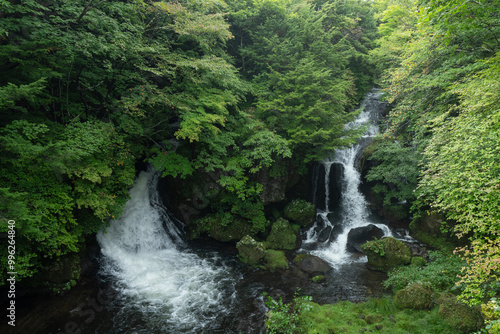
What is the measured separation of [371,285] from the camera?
967cm

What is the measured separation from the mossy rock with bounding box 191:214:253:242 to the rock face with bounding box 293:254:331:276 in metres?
2.98

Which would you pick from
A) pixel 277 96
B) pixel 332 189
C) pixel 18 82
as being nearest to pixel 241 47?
pixel 277 96

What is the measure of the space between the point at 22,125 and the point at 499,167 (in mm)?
12826

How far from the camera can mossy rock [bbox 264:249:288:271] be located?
36.6 ft

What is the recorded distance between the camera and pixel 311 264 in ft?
36.9

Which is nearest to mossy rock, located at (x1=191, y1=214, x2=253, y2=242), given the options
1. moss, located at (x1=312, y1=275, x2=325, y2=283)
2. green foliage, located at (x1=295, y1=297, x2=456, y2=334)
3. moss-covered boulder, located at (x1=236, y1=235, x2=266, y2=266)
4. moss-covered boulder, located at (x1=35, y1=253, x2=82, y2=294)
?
moss-covered boulder, located at (x1=236, y1=235, x2=266, y2=266)

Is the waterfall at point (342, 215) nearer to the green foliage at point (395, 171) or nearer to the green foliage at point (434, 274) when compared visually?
the green foliage at point (395, 171)

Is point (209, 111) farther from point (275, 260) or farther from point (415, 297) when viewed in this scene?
point (415, 297)

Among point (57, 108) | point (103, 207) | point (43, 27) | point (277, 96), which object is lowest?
point (103, 207)

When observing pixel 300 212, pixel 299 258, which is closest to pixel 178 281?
pixel 299 258

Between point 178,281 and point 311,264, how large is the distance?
5.99 m

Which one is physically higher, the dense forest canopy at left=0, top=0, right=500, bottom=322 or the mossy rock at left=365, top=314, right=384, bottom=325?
the dense forest canopy at left=0, top=0, right=500, bottom=322

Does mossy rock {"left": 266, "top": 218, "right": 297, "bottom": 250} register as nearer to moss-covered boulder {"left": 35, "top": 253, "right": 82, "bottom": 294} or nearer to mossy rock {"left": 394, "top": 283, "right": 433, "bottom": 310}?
mossy rock {"left": 394, "top": 283, "right": 433, "bottom": 310}

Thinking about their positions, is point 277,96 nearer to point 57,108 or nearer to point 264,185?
point 264,185
